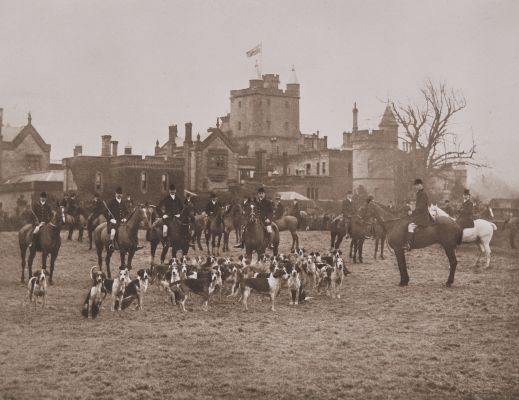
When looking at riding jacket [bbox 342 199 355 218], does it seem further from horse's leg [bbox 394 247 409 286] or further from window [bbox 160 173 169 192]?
window [bbox 160 173 169 192]

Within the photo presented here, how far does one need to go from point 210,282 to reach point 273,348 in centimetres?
425

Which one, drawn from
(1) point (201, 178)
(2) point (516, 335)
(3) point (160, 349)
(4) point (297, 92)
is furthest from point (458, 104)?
(4) point (297, 92)

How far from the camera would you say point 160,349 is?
1073cm

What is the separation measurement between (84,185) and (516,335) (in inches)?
2085

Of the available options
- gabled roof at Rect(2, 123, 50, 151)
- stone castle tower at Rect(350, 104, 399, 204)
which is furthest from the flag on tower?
gabled roof at Rect(2, 123, 50, 151)

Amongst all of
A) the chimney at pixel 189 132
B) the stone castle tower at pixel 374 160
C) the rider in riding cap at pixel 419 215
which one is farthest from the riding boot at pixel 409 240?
the stone castle tower at pixel 374 160

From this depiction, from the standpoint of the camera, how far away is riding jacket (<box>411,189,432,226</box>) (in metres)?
17.3

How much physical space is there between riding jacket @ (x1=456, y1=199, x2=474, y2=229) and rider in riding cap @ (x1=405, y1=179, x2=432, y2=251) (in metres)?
4.58

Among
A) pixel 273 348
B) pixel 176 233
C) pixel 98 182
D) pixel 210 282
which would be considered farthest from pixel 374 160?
pixel 273 348

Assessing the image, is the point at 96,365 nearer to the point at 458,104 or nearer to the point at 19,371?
the point at 19,371

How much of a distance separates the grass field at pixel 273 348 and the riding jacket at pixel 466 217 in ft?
15.5

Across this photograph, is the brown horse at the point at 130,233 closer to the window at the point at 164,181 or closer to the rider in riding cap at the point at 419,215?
the rider in riding cap at the point at 419,215

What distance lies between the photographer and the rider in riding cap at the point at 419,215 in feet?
56.4

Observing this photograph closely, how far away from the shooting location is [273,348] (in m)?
10.9
